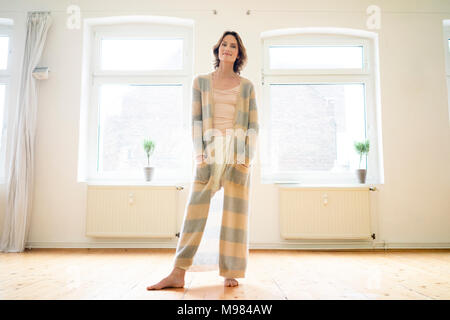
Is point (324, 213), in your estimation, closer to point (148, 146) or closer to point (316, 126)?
point (316, 126)

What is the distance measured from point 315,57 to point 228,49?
78.2 inches

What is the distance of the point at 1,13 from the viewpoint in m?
3.40

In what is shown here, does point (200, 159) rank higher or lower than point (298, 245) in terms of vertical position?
higher

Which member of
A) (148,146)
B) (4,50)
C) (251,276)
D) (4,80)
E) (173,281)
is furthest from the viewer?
(4,50)

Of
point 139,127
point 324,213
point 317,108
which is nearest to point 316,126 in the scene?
point 317,108

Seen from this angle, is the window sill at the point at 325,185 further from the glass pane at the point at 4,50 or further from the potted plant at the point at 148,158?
the glass pane at the point at 4,50

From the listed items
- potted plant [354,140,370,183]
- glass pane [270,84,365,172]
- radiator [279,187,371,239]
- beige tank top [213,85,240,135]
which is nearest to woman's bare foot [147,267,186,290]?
beige tank top [213,85,240,135]

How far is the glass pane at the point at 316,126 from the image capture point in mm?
3461

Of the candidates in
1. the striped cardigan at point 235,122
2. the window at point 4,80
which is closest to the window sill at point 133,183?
the window at point 4,80

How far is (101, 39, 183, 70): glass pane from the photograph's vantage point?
11.6ft

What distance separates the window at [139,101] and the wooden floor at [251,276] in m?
0.88

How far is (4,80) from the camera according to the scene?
3.46 metres
